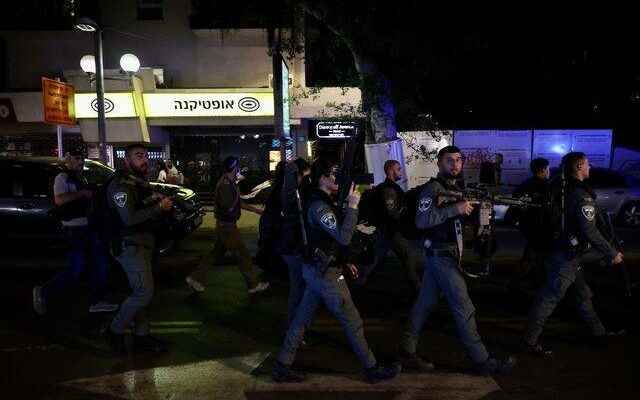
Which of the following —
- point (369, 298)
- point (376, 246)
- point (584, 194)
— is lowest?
point (369, 298)

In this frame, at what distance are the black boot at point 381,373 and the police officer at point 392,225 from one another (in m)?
2.20

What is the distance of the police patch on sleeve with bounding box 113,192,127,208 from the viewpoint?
4832 mm

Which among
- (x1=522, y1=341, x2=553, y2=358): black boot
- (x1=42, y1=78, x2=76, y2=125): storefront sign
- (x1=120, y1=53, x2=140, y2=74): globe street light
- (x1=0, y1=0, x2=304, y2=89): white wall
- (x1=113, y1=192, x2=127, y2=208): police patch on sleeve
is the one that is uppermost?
(x1=0, y1=0, x2=304, y2=89): white wall

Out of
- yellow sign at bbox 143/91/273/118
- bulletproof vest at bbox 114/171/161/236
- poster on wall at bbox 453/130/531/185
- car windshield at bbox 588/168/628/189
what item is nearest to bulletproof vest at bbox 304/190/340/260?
bulletproof vest at bbox 114/171/161/236

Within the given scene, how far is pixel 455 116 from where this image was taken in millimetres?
26375

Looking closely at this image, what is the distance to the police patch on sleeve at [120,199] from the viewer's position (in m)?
4.83

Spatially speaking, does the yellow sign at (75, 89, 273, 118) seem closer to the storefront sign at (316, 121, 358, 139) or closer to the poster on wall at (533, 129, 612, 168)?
the storefront sign at (316, 121, 358, 139)

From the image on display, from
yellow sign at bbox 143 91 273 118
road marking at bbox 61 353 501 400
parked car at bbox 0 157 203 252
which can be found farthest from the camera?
yellow sign at bbox 143 91 273 118

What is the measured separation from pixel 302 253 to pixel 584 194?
2454 mm

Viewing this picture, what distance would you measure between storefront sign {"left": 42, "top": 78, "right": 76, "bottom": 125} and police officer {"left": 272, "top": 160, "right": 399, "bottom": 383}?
1283 cm

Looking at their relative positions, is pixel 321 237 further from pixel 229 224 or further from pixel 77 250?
pixel 77 250

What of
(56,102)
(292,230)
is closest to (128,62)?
(56,102)

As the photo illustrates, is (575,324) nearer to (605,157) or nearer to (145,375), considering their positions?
(145,375)

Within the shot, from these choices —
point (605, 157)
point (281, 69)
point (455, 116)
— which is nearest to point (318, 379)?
point (281, 69)
